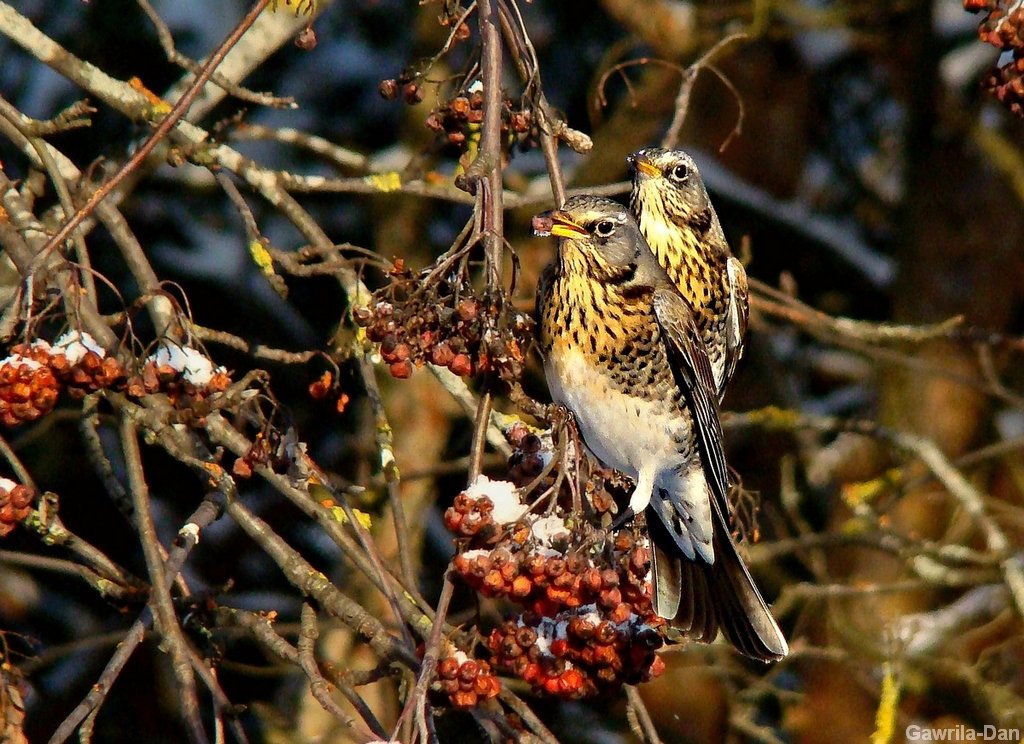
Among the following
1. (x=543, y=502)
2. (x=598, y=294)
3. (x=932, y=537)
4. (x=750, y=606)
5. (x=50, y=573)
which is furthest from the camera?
(x=932, y=537)

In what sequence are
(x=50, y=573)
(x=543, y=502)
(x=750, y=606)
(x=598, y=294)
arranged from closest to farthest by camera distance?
(x=543, y=502) < (x=598, y=294) < (x=750, y=606) < (x=50, y=573)

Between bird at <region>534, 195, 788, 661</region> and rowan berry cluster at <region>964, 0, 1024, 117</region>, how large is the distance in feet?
2.55

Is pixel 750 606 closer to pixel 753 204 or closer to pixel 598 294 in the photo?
pixel 598 294

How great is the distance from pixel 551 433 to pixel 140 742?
11.6ft

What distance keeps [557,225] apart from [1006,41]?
938 millimetres

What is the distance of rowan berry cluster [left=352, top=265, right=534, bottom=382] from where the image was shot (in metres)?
2.22

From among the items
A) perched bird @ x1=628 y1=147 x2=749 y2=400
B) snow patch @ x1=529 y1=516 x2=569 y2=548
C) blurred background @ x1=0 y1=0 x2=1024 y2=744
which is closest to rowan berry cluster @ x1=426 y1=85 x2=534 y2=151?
snow patch @ x1=529 y1=516 x2=569 y2=548

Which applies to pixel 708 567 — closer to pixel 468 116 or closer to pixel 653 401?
pixel 653 401

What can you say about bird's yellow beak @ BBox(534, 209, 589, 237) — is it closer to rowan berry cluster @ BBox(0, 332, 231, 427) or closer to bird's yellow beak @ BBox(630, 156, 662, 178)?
rowan berry cluster @ BBox(0, 332, 231, 427)

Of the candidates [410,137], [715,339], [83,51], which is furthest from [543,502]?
[83,51]

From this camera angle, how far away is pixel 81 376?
95.1 inches

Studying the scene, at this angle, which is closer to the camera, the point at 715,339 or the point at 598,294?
the point at 598,294

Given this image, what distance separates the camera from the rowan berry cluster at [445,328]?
7.30 feet

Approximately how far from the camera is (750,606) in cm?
331
